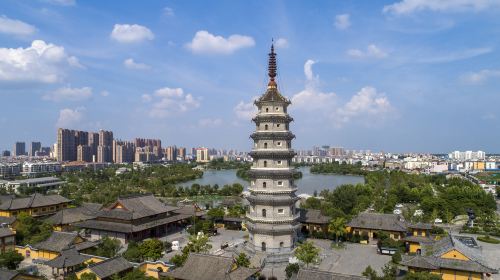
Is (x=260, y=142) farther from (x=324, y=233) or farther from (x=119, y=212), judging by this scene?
(x=119, y=212)

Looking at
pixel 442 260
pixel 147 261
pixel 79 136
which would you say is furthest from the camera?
pixel 79 136

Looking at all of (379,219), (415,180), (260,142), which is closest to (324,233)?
(379,219)

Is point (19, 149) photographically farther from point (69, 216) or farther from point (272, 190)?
point (272, 190)

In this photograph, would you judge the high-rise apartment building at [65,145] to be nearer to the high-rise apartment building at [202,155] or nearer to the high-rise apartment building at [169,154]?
the high-rise apartment building at [169,154]

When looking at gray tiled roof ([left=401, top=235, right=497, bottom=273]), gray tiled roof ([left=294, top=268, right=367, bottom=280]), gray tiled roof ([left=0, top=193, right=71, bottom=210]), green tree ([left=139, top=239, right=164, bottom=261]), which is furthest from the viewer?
gray tiled roof ([left=0, top=193, right=71, bottom=210])

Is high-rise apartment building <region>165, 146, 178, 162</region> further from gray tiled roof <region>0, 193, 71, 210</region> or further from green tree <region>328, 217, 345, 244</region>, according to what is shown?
green tree <region>328, 217, 345, 244</region>

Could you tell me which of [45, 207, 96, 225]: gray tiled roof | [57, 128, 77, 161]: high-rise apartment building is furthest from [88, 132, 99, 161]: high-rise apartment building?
[45, 207, 96, 225]: gray tiled roof
